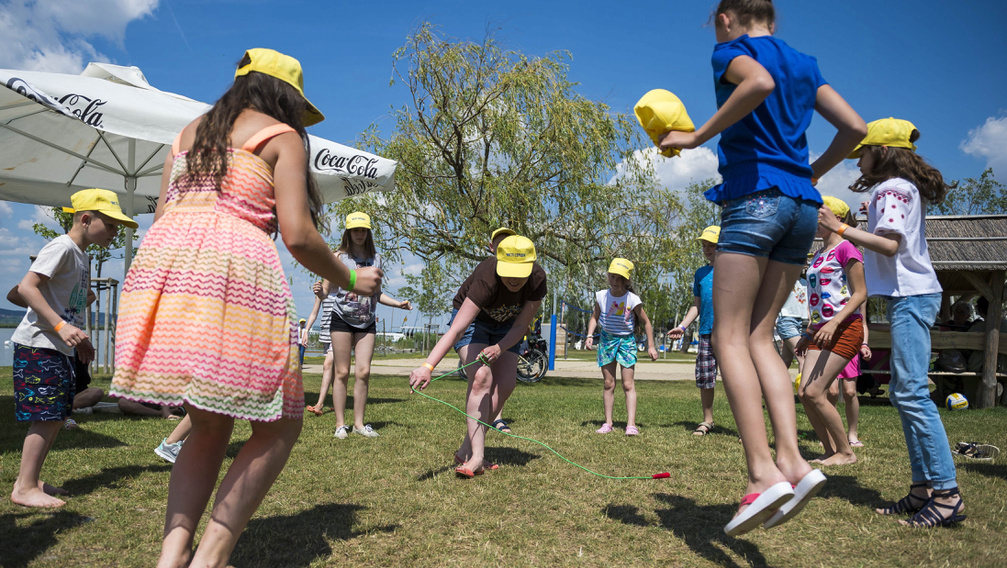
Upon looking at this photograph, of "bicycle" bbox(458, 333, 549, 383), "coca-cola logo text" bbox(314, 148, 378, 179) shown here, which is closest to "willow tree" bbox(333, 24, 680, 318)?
"bicycle" bbox(458, 333, 549, 383)

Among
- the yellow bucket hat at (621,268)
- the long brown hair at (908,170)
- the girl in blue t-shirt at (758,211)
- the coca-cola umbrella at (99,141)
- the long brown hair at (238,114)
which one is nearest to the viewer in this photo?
the long brown hair at (238,114)

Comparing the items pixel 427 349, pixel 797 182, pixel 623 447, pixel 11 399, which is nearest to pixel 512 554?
pixel 797 182

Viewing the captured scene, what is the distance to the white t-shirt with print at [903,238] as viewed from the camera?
316cm

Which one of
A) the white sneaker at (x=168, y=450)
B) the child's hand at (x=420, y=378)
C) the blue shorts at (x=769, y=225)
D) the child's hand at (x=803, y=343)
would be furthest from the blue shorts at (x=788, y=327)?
the white sneaker at (x=168, y=450)

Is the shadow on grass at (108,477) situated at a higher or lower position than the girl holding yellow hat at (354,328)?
lower

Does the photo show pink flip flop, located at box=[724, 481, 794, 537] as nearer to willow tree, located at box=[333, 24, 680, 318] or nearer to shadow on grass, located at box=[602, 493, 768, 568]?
shadow on grass, located at box=[602, 493, 768, 568]

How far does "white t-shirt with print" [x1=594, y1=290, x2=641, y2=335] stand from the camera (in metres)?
6.56

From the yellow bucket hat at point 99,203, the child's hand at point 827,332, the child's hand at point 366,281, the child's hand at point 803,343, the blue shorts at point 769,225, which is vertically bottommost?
the child's hand at point 803,343

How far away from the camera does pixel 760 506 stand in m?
2.13

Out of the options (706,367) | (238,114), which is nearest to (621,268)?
(706,367)

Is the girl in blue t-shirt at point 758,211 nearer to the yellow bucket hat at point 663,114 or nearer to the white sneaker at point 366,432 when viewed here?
the yellow bucket hat at point 663,114

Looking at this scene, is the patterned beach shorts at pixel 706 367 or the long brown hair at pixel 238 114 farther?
the patterned beach shorts at pixel 706 367

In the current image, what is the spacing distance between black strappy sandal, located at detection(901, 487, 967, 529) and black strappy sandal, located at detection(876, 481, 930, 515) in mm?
152

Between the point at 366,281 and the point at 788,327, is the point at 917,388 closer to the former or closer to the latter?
the point at 366,281
